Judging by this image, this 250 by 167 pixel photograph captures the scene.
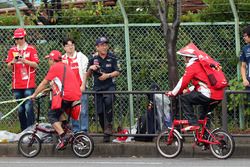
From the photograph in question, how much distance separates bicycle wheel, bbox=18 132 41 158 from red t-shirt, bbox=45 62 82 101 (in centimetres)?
88

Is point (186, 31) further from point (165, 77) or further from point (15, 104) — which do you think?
point (15, 104)

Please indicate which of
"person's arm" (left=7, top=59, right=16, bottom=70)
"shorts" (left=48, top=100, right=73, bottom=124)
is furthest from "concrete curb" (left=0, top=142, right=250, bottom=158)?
"person's arm" (left=7, top=59, right=16, bottom=70)

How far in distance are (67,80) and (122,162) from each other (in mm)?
1781

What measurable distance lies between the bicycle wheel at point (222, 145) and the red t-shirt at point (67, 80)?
2.36 metres

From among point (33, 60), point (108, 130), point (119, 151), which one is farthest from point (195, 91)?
point (33, 60)

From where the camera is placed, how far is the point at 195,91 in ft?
43.0

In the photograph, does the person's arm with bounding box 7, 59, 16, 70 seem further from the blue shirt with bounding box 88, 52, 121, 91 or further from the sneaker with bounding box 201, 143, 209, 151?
the sneaker with bounding box 201, 143, 209, 151

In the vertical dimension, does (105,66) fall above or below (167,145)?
above

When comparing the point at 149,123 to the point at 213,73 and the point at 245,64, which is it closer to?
the point at 213,73

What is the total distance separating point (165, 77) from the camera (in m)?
16.7

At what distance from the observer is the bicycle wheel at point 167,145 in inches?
520

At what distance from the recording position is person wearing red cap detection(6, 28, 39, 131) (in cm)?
1510

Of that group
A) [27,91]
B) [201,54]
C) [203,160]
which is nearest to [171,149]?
[203,160]

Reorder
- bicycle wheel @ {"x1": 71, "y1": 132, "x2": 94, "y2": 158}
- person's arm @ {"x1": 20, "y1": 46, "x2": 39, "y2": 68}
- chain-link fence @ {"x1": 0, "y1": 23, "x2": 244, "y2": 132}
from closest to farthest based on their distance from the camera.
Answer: bicycle wheel @ {"x1": 71, "y1": 132, "x2": 94, "y2": 158} < person's arm @ {"x1": 20, "y1": 46, "x2": 39, "y2": 68} < chain-link fence @ {"x1": 0, "y1": 23, "x2": 244, "y2": 132}
